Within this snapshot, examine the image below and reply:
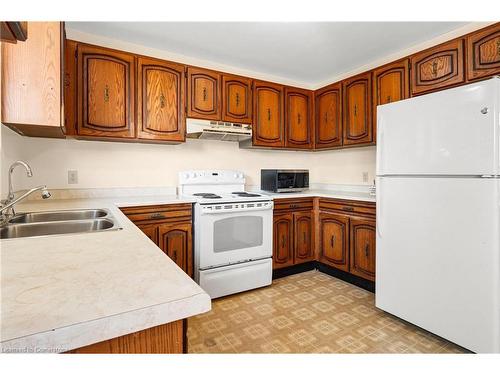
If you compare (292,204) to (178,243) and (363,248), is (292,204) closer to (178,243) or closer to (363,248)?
(363,248)

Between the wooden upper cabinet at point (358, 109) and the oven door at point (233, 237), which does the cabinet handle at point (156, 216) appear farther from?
the wooden upper cabinet at point (358, 109)

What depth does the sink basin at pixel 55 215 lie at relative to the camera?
59.1 inches

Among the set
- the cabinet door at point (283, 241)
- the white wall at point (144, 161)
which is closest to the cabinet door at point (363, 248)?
the cabinet door at point (283, 241)

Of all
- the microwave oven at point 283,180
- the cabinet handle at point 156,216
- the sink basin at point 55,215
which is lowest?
the cabinet handle at point 156,216

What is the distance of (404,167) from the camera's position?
1963mm

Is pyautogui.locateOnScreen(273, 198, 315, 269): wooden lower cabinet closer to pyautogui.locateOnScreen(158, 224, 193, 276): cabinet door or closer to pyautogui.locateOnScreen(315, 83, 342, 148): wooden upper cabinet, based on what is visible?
pyautogui.locateOnScreen(315, 83, 342, 148): wooden upper cabinet

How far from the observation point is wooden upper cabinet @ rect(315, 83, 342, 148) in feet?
10.1

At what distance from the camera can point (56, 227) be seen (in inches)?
55.6

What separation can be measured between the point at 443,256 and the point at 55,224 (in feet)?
7.41

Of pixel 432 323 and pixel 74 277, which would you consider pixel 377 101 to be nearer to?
pixel 432 323

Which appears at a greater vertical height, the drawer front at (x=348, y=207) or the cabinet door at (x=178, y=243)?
the drawer front at (x=348, y=207)

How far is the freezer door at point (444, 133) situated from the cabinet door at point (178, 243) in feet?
5.61
